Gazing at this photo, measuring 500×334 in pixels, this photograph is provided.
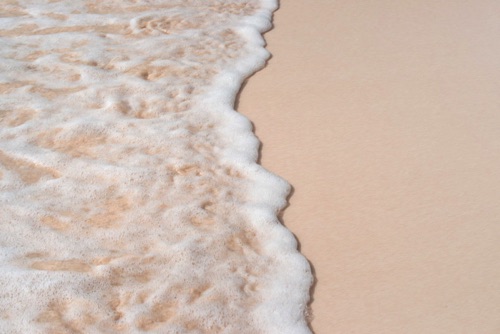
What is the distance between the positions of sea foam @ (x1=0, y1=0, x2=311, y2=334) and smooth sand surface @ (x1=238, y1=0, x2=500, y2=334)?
0.36 ft

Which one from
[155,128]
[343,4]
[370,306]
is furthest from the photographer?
[343,4]

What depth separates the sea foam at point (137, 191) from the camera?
6.63 feet

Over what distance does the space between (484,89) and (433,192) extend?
38.3 inches

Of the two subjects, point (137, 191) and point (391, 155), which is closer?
point (137, 191)

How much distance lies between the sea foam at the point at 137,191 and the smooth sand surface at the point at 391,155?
0.36 ft

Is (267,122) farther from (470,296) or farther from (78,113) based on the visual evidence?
(470,296)

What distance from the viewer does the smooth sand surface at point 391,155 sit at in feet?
6.75

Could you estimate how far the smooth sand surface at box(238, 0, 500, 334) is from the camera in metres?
2.06

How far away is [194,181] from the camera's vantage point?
2.63 m

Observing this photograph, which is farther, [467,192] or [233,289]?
[467,192]

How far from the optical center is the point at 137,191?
8.38ft

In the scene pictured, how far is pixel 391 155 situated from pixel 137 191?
3.18ft

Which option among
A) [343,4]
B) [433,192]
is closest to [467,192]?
[433,192]

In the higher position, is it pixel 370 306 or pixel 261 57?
pixel 370 306
